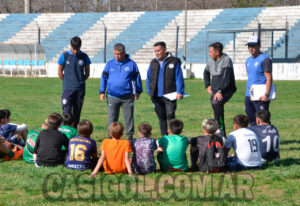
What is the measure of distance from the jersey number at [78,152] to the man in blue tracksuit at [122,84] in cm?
245

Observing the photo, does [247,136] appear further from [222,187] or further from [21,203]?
[21,203]

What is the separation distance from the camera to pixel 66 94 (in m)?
10.6

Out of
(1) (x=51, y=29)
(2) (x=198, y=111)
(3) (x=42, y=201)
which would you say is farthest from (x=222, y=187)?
(1) (x=51, y=29)

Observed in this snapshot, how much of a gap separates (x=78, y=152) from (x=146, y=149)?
42.9 inches

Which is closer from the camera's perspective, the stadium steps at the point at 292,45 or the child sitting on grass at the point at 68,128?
the child sitting on grass at the point at 68,128

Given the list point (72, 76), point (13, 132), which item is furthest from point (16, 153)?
point (72, 76)

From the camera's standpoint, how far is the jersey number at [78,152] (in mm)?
7859

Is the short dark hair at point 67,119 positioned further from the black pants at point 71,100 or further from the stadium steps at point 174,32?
the stadium steps at point 174,32

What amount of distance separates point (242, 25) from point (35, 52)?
18945 mm

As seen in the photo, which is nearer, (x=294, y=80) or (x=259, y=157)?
(x=259, y=157)

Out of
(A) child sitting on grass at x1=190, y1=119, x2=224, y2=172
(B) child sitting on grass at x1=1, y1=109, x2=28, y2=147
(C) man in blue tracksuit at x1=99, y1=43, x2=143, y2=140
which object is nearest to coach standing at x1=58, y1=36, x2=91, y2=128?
(C) man in blue tracksuit at x1=99, y1=43, x2=143, y2=140

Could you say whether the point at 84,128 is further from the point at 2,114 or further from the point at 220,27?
the point at 220,27

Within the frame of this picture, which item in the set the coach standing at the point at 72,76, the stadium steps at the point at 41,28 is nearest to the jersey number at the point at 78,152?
the coach standing at the point at 72,76

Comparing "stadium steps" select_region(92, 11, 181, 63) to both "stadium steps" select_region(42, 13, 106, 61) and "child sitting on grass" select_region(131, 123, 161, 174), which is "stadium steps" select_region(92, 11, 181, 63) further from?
"child sitting on grass" select_region(131, 123, 161, 174)
